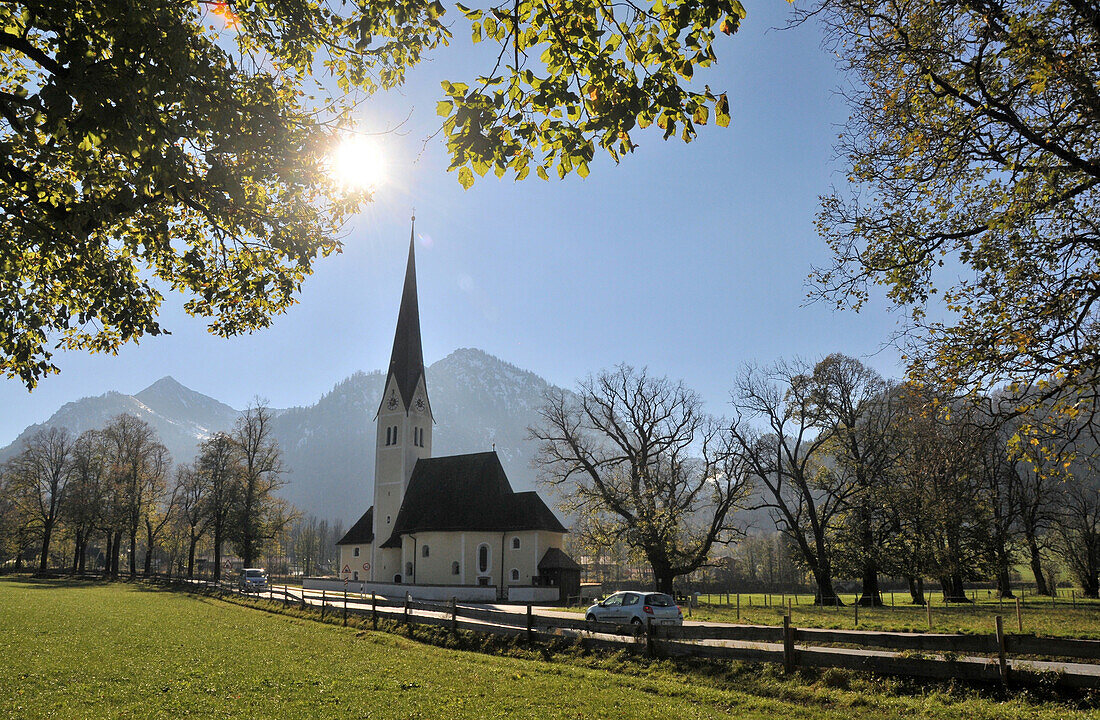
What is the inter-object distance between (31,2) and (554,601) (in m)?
42.5

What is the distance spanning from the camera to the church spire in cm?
5616

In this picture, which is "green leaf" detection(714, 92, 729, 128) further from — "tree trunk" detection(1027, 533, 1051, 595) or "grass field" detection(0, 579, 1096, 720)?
"tree trunk" detection(1027, 533, 1051, 595)

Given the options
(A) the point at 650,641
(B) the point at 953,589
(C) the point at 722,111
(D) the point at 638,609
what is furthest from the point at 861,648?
(B) the point at 953,589

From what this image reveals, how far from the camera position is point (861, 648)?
47.5ft

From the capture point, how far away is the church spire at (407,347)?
5616cm

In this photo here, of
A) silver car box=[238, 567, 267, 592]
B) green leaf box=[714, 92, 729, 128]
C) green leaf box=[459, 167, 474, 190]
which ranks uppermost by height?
green leaf box=[714, 92, 729, 128]

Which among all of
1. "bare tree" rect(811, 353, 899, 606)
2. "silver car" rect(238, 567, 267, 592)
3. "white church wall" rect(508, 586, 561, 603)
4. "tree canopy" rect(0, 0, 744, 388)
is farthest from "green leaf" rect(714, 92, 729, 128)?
"silver car" rect(238, 567, 267, 592)

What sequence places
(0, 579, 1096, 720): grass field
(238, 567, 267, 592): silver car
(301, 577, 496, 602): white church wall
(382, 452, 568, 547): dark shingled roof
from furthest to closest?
(382, 452, 568, 547): dark shingled roof, (238, 567, 267, 592): silver car, (301, 577, 496, 602): white church wall, (0, 579, 1096, 720): grass field

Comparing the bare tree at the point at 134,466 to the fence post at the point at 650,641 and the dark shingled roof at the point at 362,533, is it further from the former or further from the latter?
the fence post at the point at 650,641

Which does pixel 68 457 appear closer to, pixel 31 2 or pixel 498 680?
pixel 498 680

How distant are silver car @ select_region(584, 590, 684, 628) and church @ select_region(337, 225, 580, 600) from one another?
70.9 feet

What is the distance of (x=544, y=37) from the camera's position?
527cm

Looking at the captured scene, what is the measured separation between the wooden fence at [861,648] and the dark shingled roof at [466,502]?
2806 cm

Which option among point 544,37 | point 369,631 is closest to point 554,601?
point 369,631
